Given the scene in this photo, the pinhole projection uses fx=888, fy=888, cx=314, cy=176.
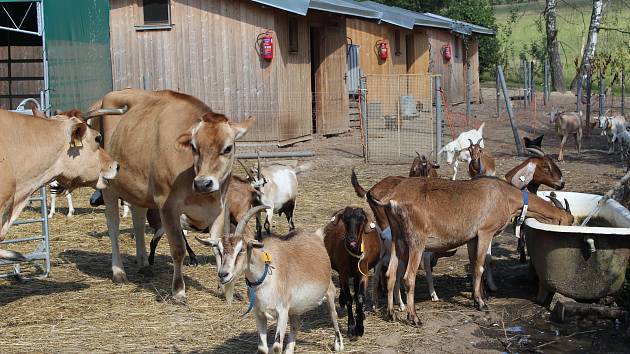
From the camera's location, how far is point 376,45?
96.1 feet

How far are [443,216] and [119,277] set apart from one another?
12.3 ft

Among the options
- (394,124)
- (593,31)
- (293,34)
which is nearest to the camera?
(293,34)

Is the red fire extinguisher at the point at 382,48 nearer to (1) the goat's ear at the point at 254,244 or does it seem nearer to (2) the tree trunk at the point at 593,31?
(2) the tree trunk at the point at 593,31

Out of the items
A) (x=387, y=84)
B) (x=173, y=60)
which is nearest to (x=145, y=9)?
(x=173, y=60)

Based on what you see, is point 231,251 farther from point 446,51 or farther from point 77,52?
point 446,51

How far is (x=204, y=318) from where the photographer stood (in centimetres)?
830

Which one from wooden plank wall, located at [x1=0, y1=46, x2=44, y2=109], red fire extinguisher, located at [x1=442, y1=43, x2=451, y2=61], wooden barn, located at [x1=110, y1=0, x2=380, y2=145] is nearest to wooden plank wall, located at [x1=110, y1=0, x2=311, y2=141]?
wooden barn, located at [x1=110, y1=0, x2=380, y2=145]

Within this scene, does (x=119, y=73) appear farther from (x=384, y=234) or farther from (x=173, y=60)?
(x=384, y=234)

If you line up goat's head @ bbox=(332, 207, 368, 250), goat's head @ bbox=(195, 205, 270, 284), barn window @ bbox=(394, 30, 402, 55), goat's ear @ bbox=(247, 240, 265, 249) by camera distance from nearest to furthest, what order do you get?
1. goat's head @ bbox=(195, 205, 270, 284)
2. goat's ear @ bbox=(247, 240, 265, 249)
3. goat's head @ bbox=(332, 207, 368, 250)
4. barn window @ bbox=(394, 30, 402, 55)

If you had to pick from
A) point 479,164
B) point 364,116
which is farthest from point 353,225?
point 364,116

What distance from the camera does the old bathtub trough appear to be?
820 cm

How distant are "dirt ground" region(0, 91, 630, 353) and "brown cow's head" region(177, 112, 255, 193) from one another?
1.31m

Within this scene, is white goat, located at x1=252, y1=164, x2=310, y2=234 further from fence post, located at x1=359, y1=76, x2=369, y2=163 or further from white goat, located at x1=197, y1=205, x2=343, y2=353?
fence post, located at x1=359, y1=76, x2=369, y2=163

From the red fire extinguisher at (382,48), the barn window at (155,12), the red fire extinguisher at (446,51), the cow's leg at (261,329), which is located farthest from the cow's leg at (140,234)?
the red fire extinguisher at (446,51)
